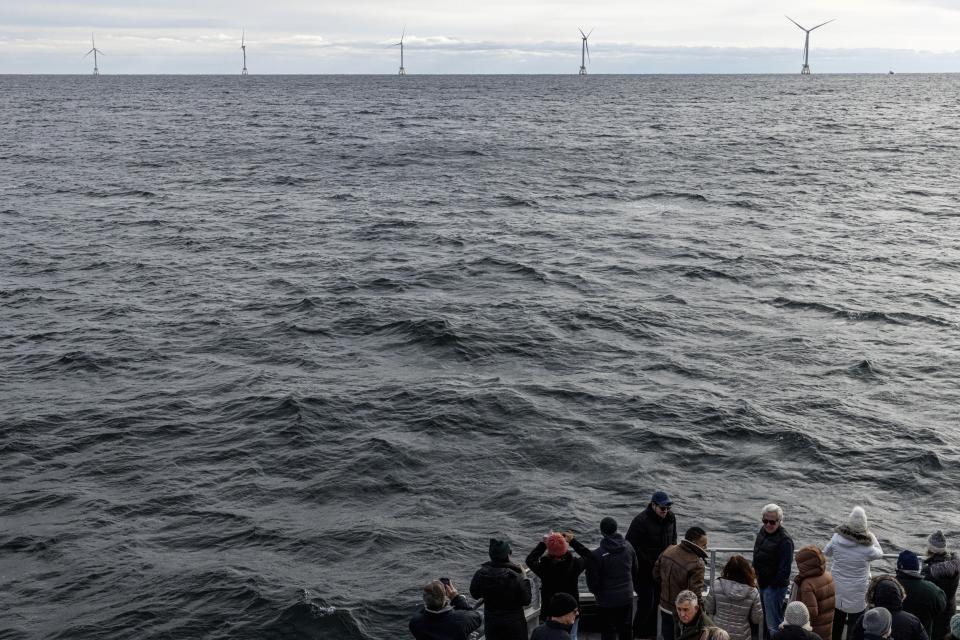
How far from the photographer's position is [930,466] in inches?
972

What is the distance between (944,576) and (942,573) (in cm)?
5

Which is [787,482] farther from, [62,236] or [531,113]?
[531,113]

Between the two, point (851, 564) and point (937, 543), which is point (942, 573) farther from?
point (851, 564)

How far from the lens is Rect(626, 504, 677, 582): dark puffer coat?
44.0 feet

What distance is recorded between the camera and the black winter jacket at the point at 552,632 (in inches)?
401

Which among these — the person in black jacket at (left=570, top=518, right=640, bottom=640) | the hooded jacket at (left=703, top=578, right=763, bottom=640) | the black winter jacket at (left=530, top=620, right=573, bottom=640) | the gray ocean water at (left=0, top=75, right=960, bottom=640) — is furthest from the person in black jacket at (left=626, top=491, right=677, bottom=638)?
the gray ocean water at (left=0, top=75, right=960, bottom=640)

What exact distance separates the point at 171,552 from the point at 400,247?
109 ft

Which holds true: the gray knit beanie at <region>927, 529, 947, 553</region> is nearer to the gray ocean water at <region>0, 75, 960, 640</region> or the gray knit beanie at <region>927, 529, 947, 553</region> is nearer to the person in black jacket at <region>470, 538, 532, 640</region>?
the person in black jacket at <region>470, 538, 532, 640</region>

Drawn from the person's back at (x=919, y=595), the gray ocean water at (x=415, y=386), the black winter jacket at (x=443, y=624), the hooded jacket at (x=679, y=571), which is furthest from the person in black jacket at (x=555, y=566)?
the gray ocean water at (x=415, y=386)

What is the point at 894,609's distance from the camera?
36.3 feet

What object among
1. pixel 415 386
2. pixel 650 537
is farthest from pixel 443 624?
pixel 415 386

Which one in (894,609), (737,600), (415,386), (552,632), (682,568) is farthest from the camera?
(415,386)

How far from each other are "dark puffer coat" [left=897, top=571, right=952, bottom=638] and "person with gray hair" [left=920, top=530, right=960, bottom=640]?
0.43m

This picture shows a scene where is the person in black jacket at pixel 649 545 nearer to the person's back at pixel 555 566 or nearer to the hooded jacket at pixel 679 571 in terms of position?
the hooded jacket at pixel 679 571
